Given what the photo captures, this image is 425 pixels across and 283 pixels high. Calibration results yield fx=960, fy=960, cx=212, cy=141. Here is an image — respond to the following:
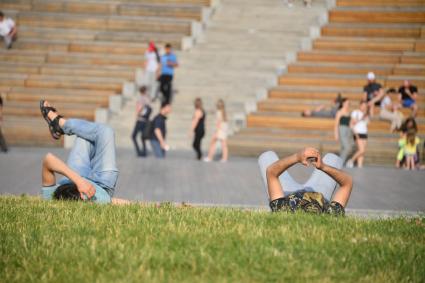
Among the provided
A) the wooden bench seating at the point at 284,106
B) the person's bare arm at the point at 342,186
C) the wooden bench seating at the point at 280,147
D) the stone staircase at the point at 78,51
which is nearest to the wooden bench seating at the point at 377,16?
the stone staircase at the point at 78,51

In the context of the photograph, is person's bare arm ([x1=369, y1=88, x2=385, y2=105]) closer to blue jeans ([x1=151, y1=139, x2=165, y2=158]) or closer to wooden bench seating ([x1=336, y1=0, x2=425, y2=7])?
blue jeans ([x1=151, y1=139, x2=165, y2=158])

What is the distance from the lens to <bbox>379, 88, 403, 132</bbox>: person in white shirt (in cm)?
2567

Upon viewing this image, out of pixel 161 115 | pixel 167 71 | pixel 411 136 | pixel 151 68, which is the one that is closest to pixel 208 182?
pixel 161 115

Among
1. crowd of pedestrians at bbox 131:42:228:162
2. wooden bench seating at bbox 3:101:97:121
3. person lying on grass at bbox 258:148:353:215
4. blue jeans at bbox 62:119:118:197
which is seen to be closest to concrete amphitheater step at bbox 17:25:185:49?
crowd of pedestrians at bbox 131:42:228:162

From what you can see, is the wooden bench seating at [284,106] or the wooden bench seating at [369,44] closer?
the wooden bench seating at [284,106]

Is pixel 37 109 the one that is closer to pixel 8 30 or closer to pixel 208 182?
pixel 8 30

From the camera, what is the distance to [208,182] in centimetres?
1747

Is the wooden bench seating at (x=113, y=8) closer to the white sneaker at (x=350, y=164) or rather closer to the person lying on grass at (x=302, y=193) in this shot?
the white sneaker at (x=350, y=164)

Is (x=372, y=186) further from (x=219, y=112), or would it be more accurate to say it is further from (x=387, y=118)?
(x=387, y=118)

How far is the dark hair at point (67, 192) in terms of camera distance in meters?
9.98

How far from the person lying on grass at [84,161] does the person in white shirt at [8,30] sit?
Result: 20.4 metres

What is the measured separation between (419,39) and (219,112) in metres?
9.52

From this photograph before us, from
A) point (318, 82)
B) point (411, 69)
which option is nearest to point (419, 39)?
point (411, 69)

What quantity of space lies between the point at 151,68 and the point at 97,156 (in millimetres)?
18630
